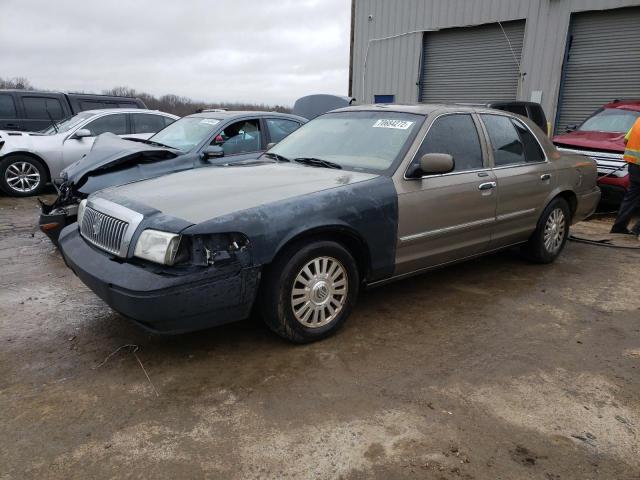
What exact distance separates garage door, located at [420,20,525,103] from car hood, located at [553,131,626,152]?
15.4ft

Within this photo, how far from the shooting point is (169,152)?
596cm

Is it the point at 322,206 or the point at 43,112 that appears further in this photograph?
the point at 43,112

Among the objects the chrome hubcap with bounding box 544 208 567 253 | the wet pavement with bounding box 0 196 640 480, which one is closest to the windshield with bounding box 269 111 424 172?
the wet pavement with bounding box 0 196 640 480

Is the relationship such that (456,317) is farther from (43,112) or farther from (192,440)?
(43,112)

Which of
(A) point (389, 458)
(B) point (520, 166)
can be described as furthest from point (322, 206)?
(B) point (520, 166)

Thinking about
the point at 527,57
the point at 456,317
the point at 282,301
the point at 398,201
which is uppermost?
the point at 527,57

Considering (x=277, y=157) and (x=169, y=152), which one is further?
(x=169, y=152)

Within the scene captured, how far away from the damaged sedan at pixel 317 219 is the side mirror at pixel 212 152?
1.45 m

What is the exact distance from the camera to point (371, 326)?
3791 millimetres

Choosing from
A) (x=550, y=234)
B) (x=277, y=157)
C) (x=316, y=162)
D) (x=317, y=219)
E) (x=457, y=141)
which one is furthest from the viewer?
(x=550, y=234)

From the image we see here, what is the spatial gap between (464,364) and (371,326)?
793 millimetres

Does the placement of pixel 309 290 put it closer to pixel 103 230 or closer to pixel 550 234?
pixel 103 230

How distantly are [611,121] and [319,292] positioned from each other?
791 centimetres

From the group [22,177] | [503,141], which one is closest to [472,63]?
[503,141]
